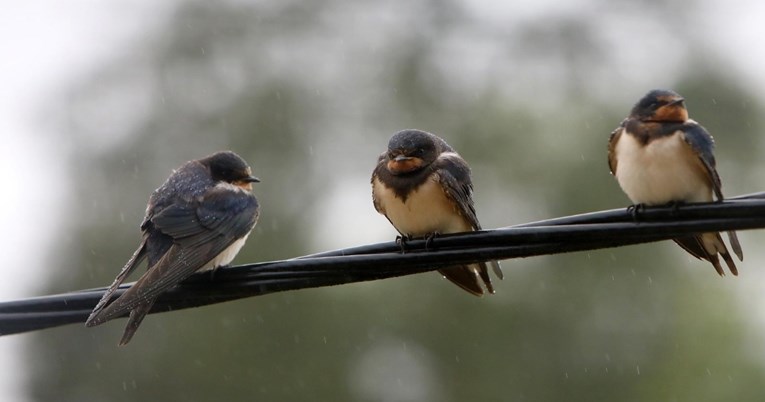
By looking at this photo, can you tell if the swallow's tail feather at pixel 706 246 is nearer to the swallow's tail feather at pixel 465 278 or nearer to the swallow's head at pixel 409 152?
the swallow's tail feather at pixel 465 278

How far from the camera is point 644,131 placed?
19.2 ft

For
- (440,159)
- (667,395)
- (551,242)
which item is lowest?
(667,395)

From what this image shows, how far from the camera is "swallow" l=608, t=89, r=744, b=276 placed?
5.70m

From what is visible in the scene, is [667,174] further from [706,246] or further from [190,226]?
[190,226]

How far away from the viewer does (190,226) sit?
241 inches

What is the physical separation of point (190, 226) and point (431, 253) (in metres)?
1.62

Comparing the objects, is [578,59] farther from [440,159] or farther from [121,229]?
[440,159]

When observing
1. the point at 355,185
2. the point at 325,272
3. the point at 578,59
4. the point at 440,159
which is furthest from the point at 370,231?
the point at 325,272

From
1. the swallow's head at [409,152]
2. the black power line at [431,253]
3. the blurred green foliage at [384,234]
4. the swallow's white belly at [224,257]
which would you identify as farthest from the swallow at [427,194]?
the blurred green foliage at [384,234]

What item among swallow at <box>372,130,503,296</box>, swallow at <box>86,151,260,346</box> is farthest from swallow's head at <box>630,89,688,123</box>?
swallow at <box>86,151,260,346</box>

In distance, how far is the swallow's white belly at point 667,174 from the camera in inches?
225

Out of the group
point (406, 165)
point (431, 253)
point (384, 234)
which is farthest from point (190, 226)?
point (384, 234)

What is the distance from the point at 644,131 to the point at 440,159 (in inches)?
50.0

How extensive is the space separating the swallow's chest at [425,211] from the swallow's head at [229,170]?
0.75m
